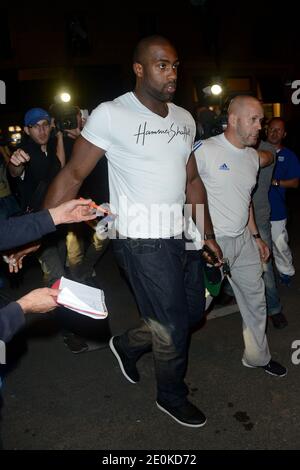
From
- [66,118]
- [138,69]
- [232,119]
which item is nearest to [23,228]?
[138,69]

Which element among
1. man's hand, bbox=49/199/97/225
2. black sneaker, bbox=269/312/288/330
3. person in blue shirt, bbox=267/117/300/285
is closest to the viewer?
man's hand, bbox=49/199/97/225

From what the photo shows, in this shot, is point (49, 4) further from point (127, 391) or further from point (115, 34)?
point (127, 391)

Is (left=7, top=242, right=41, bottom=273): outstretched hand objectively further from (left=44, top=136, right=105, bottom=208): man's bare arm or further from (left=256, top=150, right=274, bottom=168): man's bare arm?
(left=256, top=150, right=274, bottom=168): man's bare arm

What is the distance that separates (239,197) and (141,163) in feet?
3.17

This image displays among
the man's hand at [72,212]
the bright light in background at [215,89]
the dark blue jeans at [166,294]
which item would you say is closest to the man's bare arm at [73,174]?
the man's hand at [72,212]

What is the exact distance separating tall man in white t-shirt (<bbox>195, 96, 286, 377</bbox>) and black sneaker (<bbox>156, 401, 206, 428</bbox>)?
0.72 metres

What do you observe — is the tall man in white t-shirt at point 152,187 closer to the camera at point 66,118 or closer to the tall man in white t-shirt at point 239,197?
the tall man in white t-shirt at point 239,197

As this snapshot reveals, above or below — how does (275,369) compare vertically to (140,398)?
above

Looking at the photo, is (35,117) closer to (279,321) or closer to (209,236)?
(209,236)

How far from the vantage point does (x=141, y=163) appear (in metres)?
2.63

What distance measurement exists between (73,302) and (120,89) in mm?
18848

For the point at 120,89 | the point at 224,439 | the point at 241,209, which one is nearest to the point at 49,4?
the point at 120,89

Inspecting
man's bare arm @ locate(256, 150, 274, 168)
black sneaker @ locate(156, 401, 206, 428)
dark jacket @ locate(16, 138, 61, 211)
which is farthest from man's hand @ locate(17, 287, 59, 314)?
man's bare arm @ locate(256, 150, 274, 168)

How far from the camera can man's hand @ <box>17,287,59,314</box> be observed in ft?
6.61
